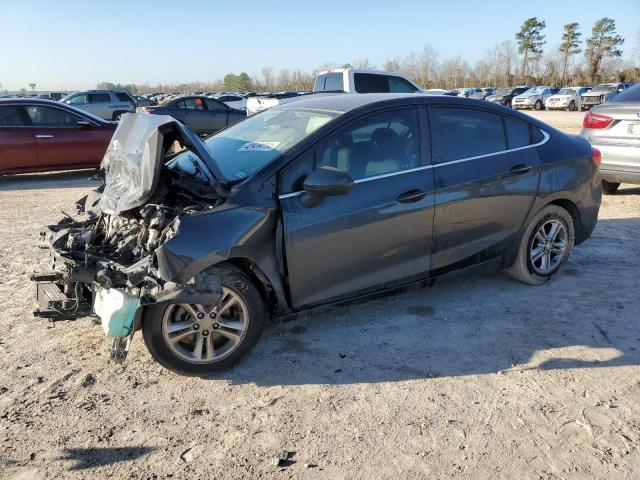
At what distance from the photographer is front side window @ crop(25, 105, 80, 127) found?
34.5 feet

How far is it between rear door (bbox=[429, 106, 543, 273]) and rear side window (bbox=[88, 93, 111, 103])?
67.7 feet

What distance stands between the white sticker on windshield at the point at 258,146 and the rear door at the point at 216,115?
15.5 metres

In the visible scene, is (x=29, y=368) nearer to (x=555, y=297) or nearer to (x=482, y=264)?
(x=482, y=264)

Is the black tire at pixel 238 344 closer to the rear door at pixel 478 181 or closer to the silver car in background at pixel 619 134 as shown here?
the rear door at pixel 478 181

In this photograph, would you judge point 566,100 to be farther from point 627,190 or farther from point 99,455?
point 99,455

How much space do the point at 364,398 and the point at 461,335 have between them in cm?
110

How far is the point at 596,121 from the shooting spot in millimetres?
Result: 7582

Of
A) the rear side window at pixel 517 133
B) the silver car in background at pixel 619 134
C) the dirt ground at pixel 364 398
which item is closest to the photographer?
the dirt ground at pixel 364 398

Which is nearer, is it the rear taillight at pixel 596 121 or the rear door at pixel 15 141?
the rear taillight at pixel 596 121

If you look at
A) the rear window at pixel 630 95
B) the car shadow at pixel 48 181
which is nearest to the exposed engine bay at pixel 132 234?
the rear window at pixel 630 95

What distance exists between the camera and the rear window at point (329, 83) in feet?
42.3

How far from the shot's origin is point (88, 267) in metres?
3.25

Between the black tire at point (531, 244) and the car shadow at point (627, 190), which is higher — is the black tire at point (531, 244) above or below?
above

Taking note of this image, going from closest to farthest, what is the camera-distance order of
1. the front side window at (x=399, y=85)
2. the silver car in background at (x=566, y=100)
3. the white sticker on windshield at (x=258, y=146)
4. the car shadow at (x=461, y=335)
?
1. the car shadow at (x=461, y=335)
2. the white sticker on windshield at (x=258, y=146)
3. the front side window at (x=399, y=85)
4. the silver car in background at (x=566, y=100)
